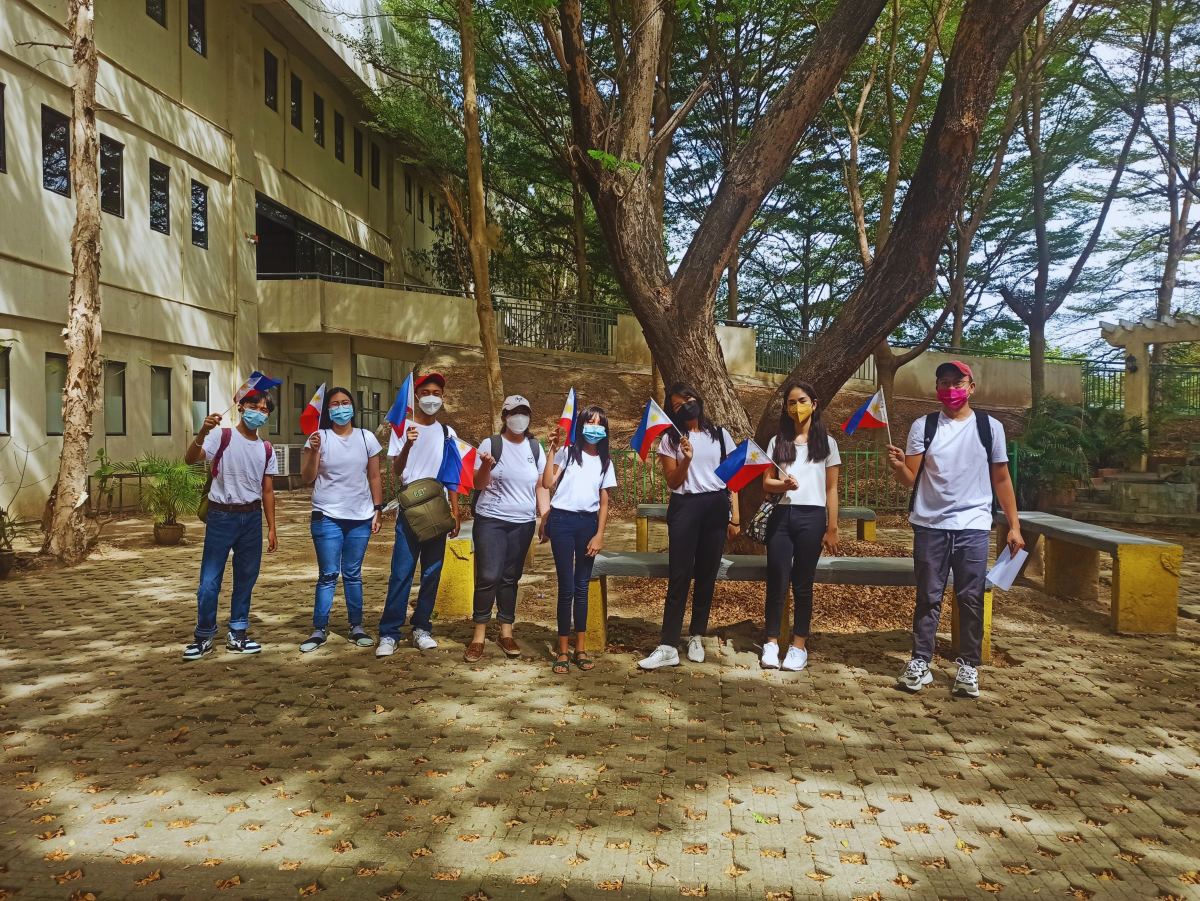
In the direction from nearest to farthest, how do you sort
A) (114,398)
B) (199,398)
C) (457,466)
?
(457,466) < (114,398) < (199,398)

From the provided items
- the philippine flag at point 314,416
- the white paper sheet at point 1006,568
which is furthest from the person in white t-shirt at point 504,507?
the white paper sheet at point 1006,568

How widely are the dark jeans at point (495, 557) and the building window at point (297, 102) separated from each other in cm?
2295

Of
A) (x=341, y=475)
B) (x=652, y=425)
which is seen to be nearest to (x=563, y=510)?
(x=652, y=425)

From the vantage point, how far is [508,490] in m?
6.12

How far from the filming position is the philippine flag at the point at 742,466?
604 cm

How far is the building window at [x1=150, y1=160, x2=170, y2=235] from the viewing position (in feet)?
60.5

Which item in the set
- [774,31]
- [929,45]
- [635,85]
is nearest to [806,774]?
[635,85]

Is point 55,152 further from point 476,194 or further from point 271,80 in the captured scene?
point 271,80

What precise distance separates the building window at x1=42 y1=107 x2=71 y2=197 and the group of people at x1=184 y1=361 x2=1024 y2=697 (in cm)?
1212

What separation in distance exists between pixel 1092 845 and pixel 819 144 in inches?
1092

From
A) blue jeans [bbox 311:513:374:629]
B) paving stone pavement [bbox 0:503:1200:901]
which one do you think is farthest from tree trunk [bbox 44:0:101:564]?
blue jeans [bbox 311:513:374:629]

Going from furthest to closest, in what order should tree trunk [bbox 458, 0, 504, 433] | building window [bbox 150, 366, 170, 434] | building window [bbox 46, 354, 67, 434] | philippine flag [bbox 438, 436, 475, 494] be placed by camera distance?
building window [bbox 150, 366, 170, 434] → building window [bbox 46, 354, 67, 434] → tree trunk [bbox 458, 0, 504, 433] → philippine flag [bbox 438, 436, 475, 494]

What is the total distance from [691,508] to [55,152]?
15131 mm

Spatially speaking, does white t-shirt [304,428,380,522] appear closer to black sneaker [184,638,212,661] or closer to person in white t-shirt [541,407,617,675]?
black sneaker [184,638,212,661]
